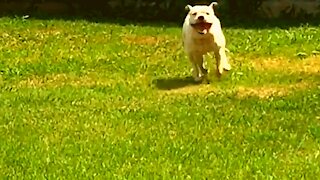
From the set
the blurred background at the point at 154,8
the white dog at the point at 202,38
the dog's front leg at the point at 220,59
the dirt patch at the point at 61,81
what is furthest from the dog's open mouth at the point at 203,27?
the blurred background at the point at 154,8

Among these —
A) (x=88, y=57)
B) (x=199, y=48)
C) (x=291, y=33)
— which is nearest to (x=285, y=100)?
(x=199, y=48)

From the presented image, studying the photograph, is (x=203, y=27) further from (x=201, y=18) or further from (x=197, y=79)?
(x=197, y=79)

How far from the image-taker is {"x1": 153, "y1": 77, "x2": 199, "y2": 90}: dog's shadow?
10.0m

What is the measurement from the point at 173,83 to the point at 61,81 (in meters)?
1.23

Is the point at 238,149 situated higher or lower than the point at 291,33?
higher

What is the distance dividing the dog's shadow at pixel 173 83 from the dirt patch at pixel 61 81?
547 mm

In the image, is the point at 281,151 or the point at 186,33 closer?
the point at 281,151

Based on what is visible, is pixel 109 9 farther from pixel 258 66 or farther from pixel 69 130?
pixel 69 130

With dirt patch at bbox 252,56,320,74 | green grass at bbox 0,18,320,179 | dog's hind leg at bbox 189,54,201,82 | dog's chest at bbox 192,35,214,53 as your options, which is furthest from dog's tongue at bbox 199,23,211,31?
dirt patch at bbox 252,56,320,74

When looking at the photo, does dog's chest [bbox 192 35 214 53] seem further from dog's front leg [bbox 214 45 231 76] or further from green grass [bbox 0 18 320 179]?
green grass [bbox 0 18 320 179]

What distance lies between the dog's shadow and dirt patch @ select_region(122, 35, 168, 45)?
2953 millimetres

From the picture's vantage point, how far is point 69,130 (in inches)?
307

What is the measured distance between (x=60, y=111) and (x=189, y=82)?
2152 millimetres

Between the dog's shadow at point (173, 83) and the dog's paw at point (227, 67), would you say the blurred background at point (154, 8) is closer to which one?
the dog's paw at point (227, 67)
